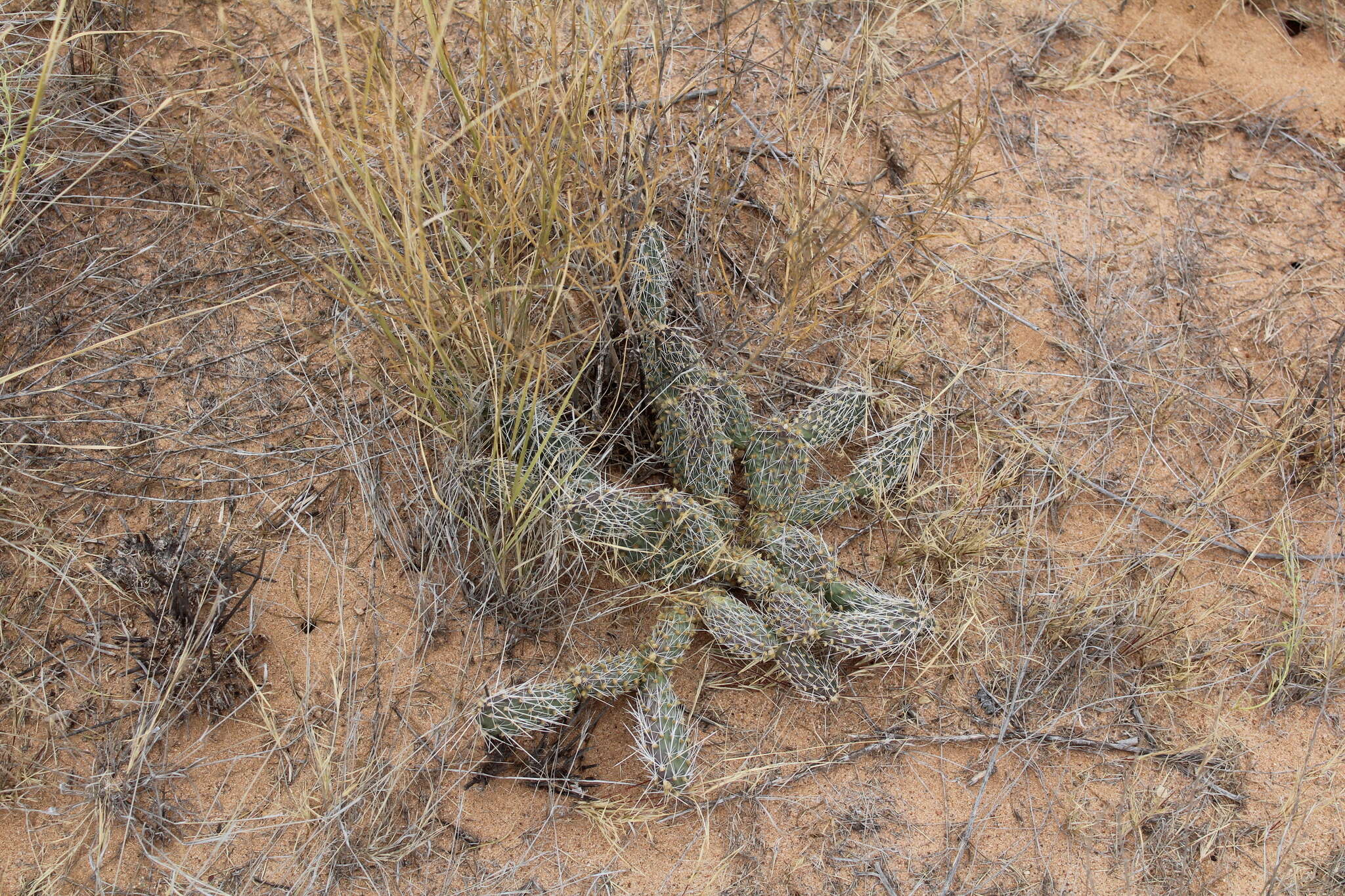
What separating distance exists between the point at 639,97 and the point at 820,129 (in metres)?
0.58

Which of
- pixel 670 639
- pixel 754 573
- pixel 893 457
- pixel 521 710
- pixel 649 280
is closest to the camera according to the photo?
pixel 521 710

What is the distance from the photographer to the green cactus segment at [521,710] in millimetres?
2002

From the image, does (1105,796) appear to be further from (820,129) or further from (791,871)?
Result: (820,129)

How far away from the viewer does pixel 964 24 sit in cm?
340

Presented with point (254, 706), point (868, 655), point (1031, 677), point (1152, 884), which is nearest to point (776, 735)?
point (868, 655)

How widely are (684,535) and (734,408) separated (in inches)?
14.1

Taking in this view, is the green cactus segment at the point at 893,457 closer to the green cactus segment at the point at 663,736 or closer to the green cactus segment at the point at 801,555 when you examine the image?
the green cactus segment at the point at 801,555

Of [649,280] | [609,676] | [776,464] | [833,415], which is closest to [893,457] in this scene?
[833,415]

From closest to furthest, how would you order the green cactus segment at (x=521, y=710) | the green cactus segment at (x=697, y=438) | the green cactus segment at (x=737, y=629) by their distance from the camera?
the green cactus segment at (x=521, y=710) → the green cactus segment at (x=737, y=629) → the green cactus segment at (x=697, y=438)

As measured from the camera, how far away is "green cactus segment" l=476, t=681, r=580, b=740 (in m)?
2.00

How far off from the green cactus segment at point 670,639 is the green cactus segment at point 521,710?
0.64ft

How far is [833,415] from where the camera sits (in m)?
2.45

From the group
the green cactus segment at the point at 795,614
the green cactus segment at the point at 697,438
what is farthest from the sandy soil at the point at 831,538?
the green cactus segment at the point at 697,438

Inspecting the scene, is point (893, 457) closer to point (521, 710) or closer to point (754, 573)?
point (754, 573)
